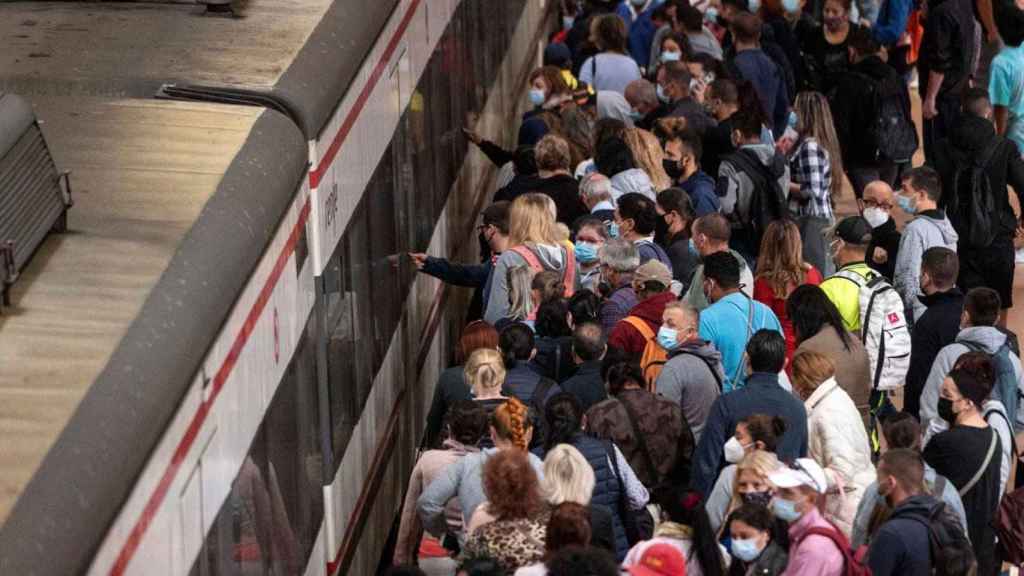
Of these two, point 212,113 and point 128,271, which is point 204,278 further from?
point 212,113

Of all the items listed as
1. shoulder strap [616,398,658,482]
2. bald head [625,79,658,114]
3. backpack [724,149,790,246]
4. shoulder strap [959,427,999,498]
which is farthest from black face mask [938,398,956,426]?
bald head [625,79,658,114]

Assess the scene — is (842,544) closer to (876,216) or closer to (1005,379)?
(1005,379)

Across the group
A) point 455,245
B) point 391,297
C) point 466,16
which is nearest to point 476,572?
point 391,297

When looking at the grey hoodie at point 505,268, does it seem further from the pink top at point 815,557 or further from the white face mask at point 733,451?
the pink top at point 815,557

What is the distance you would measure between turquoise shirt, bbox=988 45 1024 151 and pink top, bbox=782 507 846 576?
30.2ft

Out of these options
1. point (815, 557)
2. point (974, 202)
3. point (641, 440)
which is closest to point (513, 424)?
point (641, 440)

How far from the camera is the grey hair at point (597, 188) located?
37.0ft

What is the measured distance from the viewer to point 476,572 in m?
6.73

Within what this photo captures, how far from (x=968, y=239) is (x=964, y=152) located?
54cm

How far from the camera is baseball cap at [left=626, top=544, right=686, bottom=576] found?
6.74 metres

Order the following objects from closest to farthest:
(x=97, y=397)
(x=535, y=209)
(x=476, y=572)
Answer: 1. (x=97, y=397)
2. (x=476, y=572)
3. (x=535, y=209)

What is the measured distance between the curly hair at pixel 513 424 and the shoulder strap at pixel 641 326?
66.2 inches

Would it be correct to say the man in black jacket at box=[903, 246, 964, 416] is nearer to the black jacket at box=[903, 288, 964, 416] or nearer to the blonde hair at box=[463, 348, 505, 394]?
the black jacket at box=[903, 288, 964, 416]

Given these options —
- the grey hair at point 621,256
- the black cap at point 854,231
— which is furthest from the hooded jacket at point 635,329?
the black cap at point 854,231
